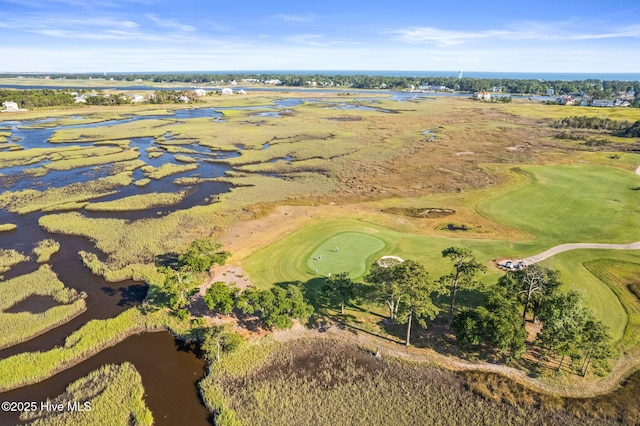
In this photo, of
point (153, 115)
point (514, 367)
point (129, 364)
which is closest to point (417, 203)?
point (514, 367)

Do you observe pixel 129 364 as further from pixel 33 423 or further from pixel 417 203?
pixel 417 203

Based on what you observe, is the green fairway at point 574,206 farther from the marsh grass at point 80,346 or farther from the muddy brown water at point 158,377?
the marsh grass at point 80,346

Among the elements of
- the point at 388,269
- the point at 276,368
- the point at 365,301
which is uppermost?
the point at 388,269

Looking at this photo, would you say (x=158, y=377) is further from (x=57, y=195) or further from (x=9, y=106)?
(x=9, y=106)

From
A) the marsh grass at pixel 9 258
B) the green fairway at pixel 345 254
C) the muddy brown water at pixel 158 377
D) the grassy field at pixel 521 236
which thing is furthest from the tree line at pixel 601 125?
the marsh grass at pixel 9 258

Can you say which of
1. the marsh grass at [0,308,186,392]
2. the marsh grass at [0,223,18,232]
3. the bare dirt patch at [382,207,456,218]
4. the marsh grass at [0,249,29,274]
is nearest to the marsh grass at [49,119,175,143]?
the marsh grass at [0,223,18,232]

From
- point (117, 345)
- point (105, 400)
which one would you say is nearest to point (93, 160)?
point (117, 345)
